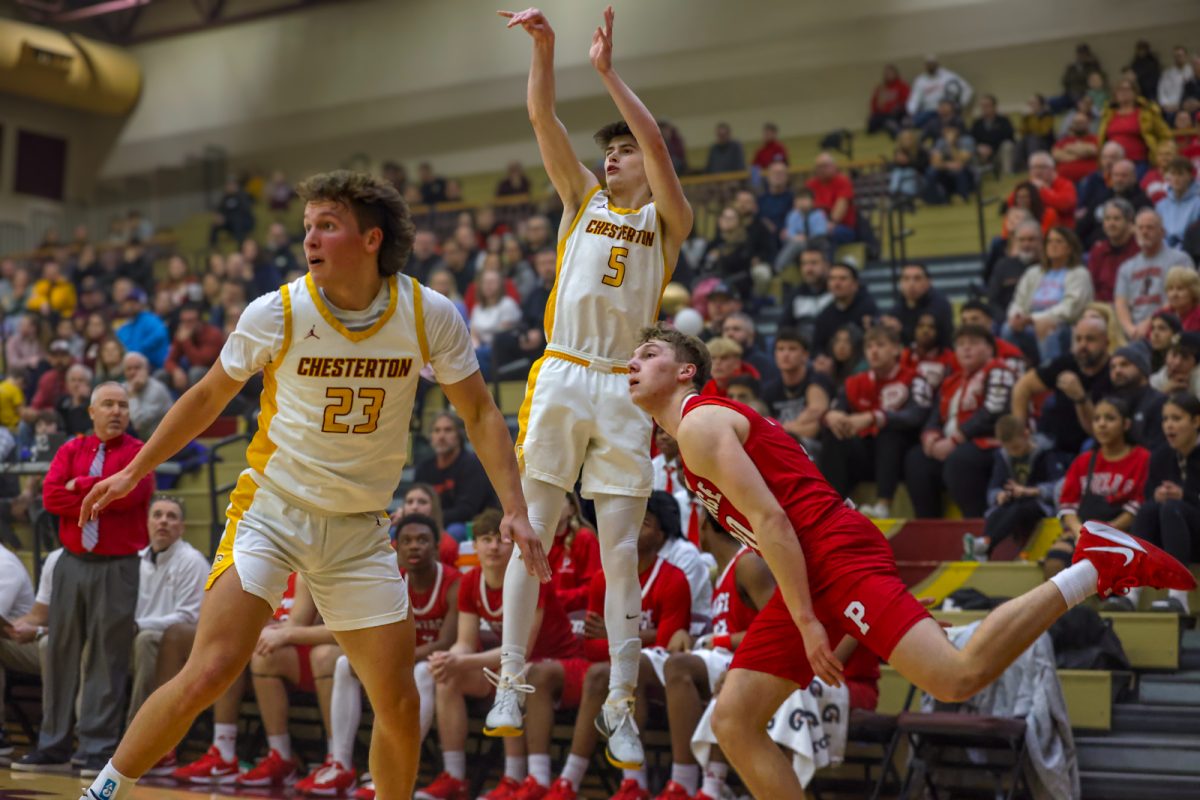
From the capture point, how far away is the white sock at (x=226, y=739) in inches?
345

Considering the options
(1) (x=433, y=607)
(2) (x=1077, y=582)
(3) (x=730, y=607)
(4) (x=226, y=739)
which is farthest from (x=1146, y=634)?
A: (4) (x=226, y=739)

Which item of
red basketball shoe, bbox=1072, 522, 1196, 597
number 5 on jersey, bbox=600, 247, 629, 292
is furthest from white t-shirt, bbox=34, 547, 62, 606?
red basketball shoe, bbox=1072, 522, 1196, 597

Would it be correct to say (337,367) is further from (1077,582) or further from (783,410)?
(783,410)

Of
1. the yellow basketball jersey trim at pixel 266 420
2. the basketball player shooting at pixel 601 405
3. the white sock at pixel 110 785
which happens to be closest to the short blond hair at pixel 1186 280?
the basketball player shooting at pixel 601 405

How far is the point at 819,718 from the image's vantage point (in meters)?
7.42

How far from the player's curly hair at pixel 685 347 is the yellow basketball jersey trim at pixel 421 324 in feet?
3.21

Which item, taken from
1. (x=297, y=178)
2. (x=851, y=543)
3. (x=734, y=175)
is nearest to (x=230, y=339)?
(x=851, y=543)

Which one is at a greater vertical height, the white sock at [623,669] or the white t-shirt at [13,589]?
the white sock at [623,669]

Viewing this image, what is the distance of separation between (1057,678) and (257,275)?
43.7 ft

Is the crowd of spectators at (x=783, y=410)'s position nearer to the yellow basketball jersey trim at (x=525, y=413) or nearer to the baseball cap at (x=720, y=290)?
the baseball cap at (x=720, y=290)

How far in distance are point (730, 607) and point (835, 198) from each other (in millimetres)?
8687

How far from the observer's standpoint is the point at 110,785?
177 inches

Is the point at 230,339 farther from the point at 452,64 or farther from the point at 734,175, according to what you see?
the point at 452,64

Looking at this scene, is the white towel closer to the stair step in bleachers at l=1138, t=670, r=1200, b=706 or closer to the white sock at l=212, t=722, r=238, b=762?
the stair step in bleachers at l=1138, t=670, r=1200, b=706
